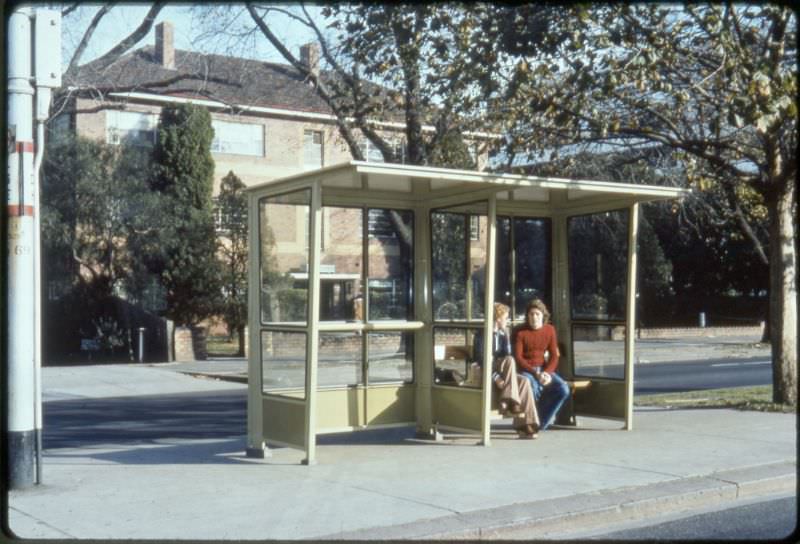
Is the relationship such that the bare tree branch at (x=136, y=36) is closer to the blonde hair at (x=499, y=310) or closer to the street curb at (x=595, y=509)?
the blonde hair at (x=499, y=310)

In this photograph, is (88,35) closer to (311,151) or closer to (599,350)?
(599,350)

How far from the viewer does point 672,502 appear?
7656 mm

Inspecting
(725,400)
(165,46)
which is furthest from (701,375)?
(165,46)

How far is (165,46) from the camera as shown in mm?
40406

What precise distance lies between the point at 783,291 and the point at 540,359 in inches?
164

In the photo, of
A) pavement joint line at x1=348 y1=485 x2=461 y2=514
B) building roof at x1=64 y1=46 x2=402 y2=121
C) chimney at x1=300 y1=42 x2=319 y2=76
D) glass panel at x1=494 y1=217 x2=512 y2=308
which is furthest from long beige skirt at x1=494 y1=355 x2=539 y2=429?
chimney at x1=300 y1=42 x2=319 y2=76

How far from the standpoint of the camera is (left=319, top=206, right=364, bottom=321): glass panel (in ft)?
34.1

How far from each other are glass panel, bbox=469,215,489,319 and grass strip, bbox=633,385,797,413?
4610mm

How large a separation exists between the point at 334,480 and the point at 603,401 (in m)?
4.45

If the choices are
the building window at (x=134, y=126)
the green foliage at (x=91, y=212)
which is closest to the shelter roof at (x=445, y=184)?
the green foliage at (x=91, y=212)

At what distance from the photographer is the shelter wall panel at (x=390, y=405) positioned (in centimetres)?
1066

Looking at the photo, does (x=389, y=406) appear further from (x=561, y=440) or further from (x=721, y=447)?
(x=721, y=447)

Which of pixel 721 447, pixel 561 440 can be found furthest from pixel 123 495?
pixel 721 447

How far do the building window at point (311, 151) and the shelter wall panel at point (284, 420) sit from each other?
3084 cm
